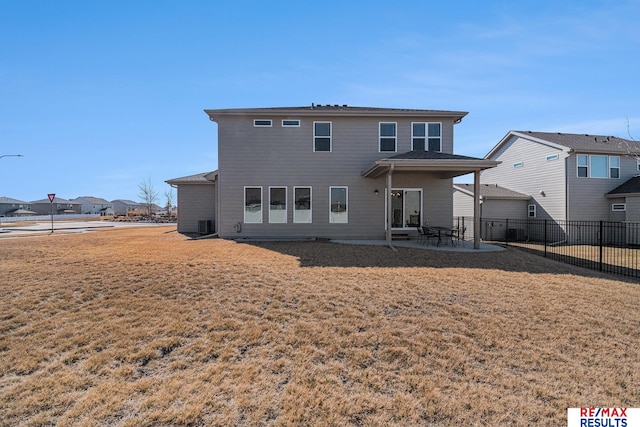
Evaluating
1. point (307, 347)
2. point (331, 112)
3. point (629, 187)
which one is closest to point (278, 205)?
point (331, 112)

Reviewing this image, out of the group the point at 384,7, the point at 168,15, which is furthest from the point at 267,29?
the point at 384,7

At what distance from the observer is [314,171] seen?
1357cm

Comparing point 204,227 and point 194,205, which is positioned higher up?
point 194,205

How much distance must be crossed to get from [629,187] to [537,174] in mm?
4073

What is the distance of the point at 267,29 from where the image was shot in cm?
1066

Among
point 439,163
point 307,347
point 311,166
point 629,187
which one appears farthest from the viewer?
point 629,187

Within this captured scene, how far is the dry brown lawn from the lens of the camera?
106 inches

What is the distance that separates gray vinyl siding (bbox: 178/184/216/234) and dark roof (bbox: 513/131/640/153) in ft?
65.6

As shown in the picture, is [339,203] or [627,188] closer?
[339,203]

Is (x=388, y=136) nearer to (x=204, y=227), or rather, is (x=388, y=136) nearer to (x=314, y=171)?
(x=314, y=171)

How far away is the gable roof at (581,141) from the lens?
645 inches

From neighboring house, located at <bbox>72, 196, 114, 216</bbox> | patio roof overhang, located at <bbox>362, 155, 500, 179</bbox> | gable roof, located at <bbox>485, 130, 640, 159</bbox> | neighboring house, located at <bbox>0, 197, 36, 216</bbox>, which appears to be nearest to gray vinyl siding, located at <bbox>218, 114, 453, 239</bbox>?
patio roof overhang, located at <bbox>362, 155, 500, 179</bbox>

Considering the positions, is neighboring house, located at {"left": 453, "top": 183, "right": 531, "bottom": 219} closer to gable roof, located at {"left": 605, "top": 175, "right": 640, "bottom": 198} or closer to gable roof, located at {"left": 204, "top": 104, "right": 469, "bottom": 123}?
gable roof, located at {"left": 605, "top": 175, "right": 640, "bottom": 198}

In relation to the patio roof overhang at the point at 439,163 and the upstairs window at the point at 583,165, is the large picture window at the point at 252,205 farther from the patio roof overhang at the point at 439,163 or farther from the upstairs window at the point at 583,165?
the upstairs window at the point at 583,165
